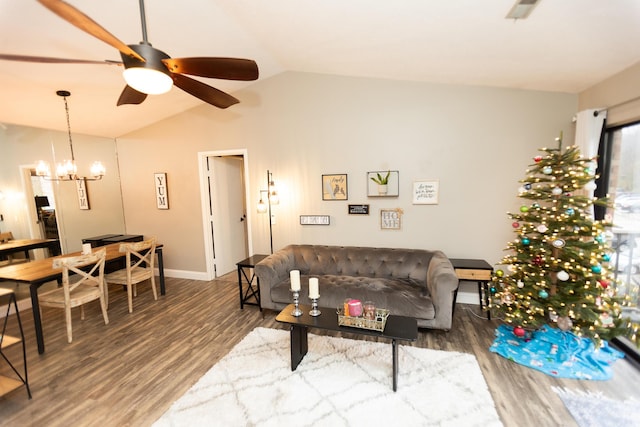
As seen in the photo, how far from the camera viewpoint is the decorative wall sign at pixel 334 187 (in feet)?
12.6

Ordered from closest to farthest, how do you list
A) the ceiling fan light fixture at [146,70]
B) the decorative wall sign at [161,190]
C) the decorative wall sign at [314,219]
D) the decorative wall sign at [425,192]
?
1. the ceiling fan light fixture at [146,70]
2. the decorative wall sign at [425,192]
3. the decorative wall sign at [314,219]
4. the decorative wall sign at [161,190]

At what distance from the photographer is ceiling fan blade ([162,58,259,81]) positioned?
180 cm

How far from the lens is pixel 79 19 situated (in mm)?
1318

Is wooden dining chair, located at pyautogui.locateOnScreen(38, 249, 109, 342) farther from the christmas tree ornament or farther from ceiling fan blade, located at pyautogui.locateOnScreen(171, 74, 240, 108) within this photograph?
the christmas tree ornament

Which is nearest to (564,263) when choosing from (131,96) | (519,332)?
(519,332)

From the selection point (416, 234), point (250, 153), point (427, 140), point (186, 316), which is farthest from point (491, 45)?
point (186, 316)

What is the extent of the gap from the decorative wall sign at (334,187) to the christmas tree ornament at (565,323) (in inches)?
100

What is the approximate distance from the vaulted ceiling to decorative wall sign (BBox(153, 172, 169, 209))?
1.40 metres

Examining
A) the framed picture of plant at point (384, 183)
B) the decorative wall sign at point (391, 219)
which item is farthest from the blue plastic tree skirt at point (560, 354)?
the framed picture of plant at point (384, 183)

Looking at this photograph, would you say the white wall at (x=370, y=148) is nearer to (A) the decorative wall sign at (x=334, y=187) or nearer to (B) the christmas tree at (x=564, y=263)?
(A) the decorative wall sign at (x=334, y=187)

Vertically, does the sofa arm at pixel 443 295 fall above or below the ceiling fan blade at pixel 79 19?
below

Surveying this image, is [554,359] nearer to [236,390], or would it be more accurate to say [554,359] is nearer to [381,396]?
[381,396]

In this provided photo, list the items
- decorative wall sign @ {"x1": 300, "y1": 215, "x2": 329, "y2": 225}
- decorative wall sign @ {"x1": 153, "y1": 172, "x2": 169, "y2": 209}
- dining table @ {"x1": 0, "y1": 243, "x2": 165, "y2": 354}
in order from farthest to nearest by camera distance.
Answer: decorative wall sign @ {"x1": 153, "y1": 172, "x2": 169, "y2": 209} < decorative wall sign @ {"x1": 300, "y1": 215, "x2": 329, "y2": 225} < dining table @ {"x1": 0, "y1": 243, "x2": 165, "y2": 354}

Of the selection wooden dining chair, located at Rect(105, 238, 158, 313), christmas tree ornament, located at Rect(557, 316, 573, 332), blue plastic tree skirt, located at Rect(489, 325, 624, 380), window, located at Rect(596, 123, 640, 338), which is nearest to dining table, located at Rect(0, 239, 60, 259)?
wooden dining chair, located at Rect(105, 238, 158, 313)
